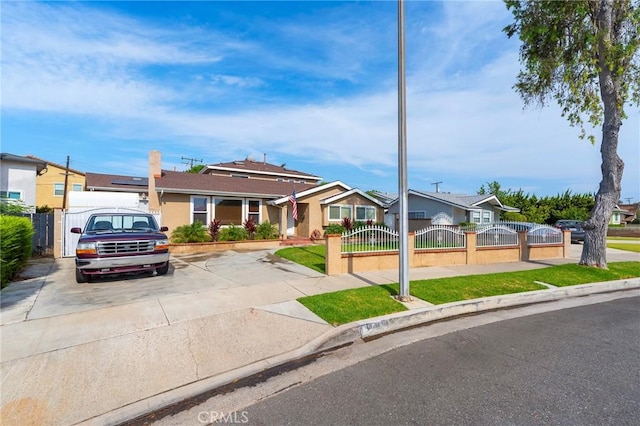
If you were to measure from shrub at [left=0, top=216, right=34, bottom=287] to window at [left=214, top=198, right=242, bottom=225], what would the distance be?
9054 mm

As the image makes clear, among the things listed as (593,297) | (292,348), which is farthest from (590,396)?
(593,297)

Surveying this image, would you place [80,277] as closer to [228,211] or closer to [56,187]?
[228,211]

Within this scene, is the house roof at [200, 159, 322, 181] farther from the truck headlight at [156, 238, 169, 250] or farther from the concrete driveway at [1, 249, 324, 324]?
the truck headlight at [156, 238, 169, 250]

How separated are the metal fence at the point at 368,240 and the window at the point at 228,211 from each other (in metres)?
9.83

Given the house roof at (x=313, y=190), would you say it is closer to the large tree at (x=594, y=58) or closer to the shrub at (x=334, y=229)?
the shrub at (x=334, y=229)

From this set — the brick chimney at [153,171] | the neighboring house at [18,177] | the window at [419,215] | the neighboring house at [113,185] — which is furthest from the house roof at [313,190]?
the neighboring house at [18,177]

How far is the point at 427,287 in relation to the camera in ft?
25.8

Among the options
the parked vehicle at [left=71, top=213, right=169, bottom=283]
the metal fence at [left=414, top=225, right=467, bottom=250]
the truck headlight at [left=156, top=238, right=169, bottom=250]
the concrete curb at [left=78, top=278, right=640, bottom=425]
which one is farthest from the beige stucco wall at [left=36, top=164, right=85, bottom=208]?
the concrete curb at [left=78, top=278, right=640, bottom=425]

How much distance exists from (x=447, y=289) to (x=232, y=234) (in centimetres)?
1152

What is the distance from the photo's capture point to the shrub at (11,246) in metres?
7.09

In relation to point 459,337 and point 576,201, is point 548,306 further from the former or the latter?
point 576,201

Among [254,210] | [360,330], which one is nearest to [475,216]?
[254,210]

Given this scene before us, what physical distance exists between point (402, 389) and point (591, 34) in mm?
12825

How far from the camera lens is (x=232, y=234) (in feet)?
53.3
